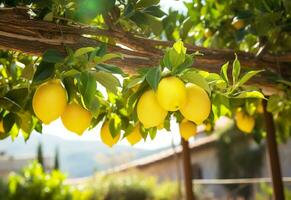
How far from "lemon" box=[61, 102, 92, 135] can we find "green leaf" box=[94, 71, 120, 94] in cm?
18

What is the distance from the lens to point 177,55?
98 centimetres

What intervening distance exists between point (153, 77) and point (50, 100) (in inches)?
10.9

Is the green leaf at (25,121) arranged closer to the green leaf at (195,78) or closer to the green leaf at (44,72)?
the green leaf at (44,72)

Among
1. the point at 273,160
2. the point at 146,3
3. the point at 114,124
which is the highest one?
the point at 146,3

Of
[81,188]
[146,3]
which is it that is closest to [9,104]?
[146,3]

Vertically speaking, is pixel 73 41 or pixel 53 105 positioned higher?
pixel 73 41

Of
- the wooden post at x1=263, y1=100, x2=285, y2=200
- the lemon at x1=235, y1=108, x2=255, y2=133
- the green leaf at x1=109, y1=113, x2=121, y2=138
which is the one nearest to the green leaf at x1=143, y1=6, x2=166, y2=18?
the green leaf at x1=109, y1=113, x2=121, y2=138

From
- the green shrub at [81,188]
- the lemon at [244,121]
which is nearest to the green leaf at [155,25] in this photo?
the lemon at [244,121]

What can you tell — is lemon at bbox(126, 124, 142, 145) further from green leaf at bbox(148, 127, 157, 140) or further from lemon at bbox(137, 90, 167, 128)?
lemon at bbox(137, 90, 167, 128)

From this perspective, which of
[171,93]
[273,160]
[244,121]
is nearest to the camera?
[171,93]

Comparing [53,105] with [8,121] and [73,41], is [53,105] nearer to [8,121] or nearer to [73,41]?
[73,41]

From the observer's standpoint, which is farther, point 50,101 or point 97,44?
point 97,44

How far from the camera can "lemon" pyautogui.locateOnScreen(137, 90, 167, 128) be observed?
3.27 feet

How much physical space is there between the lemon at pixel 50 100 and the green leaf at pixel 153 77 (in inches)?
9.6
